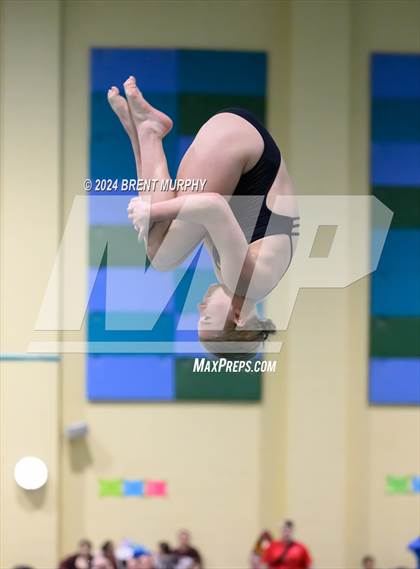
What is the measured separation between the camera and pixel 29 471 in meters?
8.06

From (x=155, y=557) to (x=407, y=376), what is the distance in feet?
8.40

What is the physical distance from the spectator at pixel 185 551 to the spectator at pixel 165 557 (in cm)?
4

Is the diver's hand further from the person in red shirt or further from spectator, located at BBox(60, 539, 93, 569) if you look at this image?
the person in red shirt

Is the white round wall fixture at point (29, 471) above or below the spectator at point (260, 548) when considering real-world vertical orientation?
above

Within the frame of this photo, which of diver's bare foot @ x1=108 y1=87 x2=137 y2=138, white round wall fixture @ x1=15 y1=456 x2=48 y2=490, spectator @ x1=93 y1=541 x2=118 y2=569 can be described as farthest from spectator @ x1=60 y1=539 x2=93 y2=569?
diver's bare foot @ x1=108 y1=87 x2=137 y2=138

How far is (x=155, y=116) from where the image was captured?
431cm

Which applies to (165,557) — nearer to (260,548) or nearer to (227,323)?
(260,548)

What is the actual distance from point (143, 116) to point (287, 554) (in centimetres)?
464

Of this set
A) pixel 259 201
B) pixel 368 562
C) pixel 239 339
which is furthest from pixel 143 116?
pixel 368 562

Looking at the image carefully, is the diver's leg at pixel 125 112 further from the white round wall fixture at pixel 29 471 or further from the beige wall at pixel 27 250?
the white round wall fixture at pixel 29 471

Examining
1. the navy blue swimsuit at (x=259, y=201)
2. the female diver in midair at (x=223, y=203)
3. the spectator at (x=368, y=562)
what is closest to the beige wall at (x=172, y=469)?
the spectator at (x=368, y=562)

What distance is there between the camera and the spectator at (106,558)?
24.4 ft

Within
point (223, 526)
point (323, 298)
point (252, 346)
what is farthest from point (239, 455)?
point (252, 346)

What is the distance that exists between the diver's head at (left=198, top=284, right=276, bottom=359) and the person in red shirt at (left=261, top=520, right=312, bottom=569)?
11.2ft
